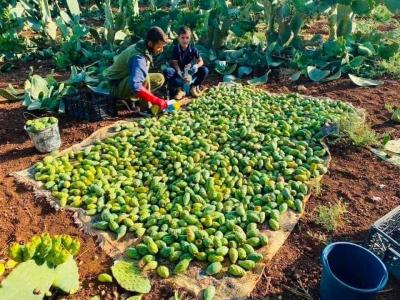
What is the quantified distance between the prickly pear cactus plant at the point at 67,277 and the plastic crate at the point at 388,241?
77.3 inches

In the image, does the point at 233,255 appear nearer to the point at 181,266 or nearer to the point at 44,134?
the point at 181,266

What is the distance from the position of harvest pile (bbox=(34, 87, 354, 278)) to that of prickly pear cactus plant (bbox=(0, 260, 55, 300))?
743mm

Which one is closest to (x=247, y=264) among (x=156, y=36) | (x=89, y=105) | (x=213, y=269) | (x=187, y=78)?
(x=213, y=269)

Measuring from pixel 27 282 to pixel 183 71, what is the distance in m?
3.63

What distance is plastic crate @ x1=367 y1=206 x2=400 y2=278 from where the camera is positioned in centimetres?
277

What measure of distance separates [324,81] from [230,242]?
11.4 feet

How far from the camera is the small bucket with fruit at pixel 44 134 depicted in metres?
4.13

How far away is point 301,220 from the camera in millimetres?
3340

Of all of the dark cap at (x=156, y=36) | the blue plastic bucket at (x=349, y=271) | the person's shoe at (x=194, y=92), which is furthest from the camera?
the person's shoe at (x=194, y=92)

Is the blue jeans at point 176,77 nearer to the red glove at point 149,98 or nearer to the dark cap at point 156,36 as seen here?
the red glove at point 149,98

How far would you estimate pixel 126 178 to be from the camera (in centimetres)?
375

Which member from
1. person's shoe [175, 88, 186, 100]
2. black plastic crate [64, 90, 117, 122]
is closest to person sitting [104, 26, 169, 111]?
black plastic crate [64, 90, 117, 122]

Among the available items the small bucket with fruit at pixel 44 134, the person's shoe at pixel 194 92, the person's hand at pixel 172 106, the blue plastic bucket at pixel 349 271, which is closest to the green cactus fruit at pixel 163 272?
the blue plastic bucket at pixel 349 271

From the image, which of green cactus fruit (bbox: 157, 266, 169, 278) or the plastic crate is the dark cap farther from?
the plastic crate
